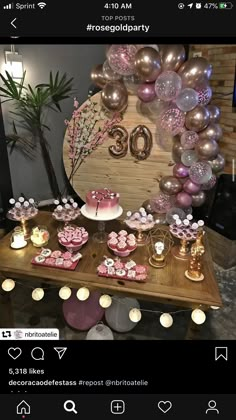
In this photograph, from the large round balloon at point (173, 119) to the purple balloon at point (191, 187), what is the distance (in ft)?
1.55

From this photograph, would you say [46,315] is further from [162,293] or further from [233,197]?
[233,197]

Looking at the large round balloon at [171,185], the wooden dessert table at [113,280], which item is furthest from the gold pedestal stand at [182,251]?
the large round balloon at [171,185]

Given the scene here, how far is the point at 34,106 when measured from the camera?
108 inches

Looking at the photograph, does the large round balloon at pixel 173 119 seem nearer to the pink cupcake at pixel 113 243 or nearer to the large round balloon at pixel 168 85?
the large round balloon at pixel 168 85

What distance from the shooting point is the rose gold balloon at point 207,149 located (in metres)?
2.24

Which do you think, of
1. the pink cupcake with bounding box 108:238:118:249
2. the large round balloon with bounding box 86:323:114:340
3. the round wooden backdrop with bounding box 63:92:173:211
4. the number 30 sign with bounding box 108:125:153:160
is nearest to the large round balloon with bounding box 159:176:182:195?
the round wooden backdrop with bounding box 63:92:173:211

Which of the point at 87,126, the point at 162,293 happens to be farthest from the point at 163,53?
the point at 162,293

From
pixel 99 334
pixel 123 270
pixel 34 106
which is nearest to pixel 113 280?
pixel 123 270

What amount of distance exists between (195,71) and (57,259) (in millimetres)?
1749

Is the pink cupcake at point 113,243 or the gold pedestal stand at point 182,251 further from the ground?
the pink cupcake at point 113,243

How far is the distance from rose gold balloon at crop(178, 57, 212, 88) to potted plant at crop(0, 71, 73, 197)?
1298 mm

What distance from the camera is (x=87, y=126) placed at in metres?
2.76

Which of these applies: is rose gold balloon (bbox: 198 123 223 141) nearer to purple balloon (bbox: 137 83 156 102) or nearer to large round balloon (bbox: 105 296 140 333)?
purple balloon (bbox: 137 83 156 102)
